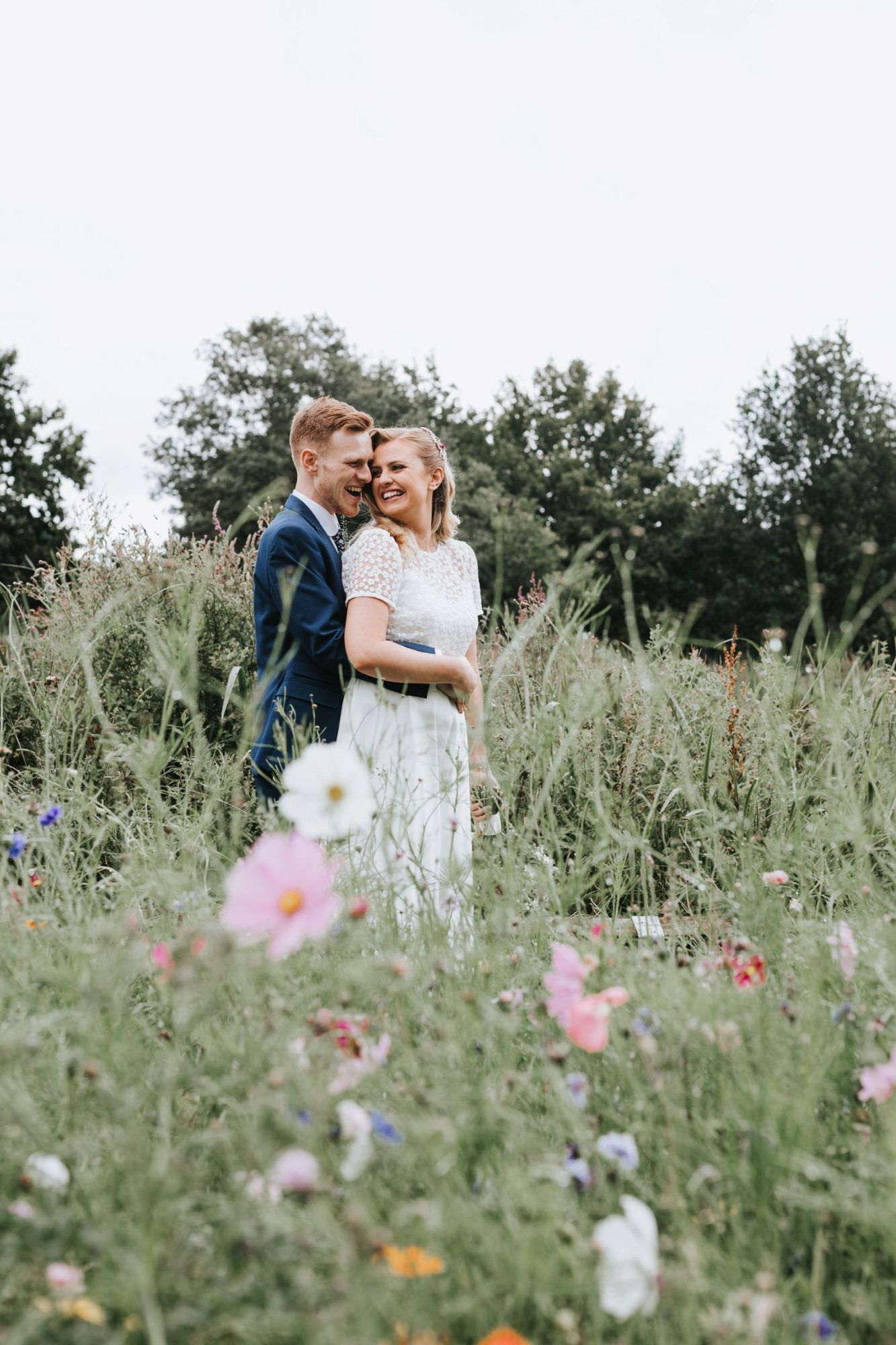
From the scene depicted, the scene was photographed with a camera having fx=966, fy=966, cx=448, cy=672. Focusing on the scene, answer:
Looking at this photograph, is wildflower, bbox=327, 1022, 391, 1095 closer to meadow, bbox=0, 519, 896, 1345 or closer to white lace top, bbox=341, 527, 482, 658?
meadow, bbox=0, 519, 896, 1345

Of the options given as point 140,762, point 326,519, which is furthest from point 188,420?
point 140,762

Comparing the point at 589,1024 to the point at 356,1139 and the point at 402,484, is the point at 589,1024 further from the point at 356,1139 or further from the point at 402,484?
the point at 402,484

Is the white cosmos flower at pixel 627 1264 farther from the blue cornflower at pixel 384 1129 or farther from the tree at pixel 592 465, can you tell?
the tree at pixel 592 465

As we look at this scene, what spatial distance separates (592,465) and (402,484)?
3126 cm

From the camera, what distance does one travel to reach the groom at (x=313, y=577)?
2.96m

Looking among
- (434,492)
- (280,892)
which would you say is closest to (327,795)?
(280,892)

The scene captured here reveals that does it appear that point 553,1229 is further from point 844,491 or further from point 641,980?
point 844,491

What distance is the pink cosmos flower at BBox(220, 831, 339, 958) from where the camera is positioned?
3.67ft

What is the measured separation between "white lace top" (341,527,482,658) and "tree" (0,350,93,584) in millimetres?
22176

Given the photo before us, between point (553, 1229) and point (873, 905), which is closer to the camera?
point (553, 1229)

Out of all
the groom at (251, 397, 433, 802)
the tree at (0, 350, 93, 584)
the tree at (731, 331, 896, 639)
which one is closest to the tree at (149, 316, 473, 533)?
the tree at (0, 350, 93, 584)

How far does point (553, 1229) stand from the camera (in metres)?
1.08

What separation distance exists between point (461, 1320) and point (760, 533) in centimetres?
2930

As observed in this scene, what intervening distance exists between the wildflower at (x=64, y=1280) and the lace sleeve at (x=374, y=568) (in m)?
2.01
